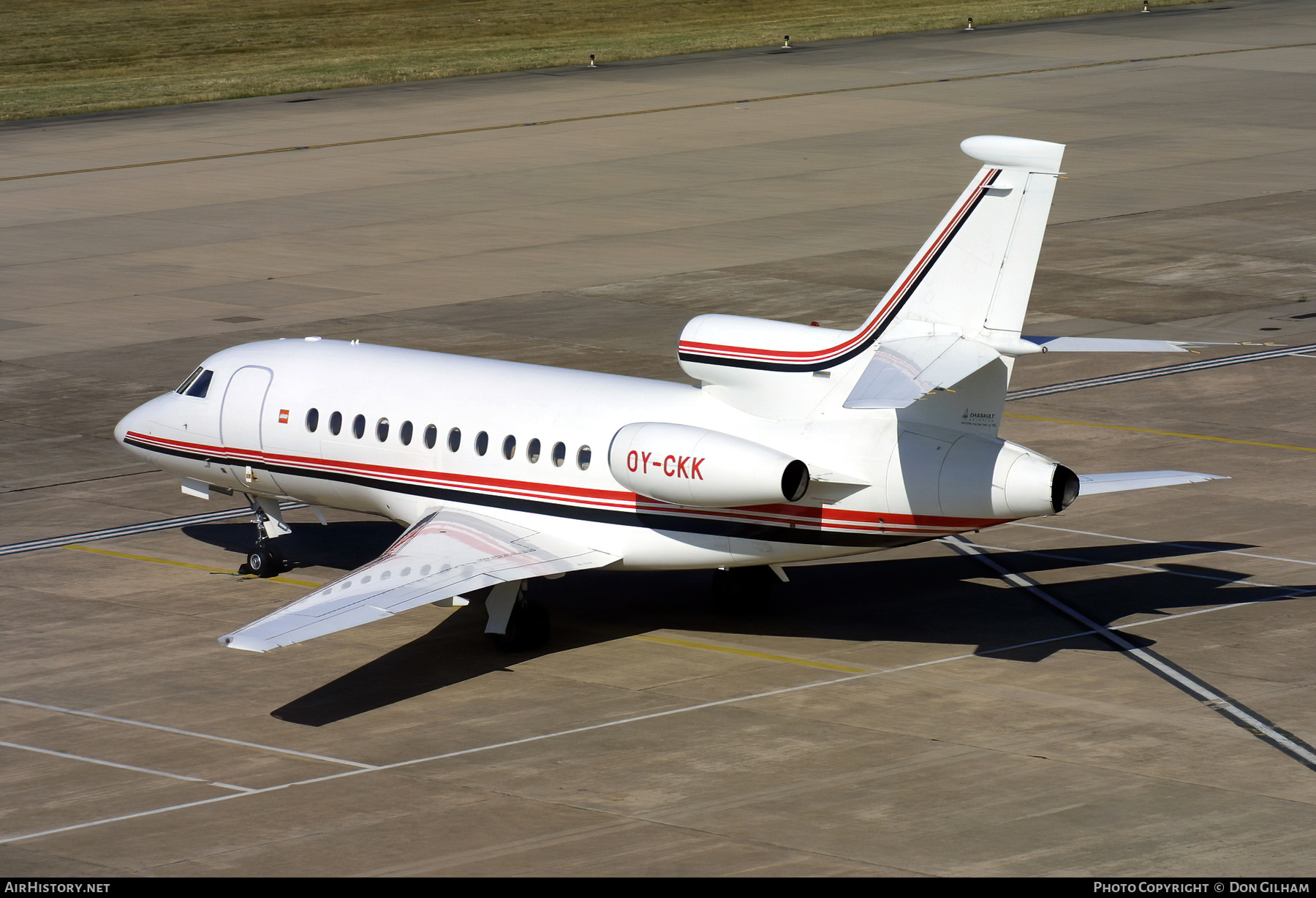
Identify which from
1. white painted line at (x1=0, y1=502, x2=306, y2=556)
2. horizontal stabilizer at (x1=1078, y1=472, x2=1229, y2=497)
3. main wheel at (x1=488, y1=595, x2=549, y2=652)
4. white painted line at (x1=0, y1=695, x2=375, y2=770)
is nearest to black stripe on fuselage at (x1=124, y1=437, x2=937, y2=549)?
main wheel at (x1=488, y1=595, x2=549, y2=652)

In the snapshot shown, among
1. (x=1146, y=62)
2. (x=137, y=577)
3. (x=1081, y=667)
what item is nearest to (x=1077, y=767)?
(x=1081, y=667)

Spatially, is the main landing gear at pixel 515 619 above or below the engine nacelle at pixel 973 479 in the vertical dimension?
below

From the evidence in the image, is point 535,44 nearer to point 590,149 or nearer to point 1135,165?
point 590,149

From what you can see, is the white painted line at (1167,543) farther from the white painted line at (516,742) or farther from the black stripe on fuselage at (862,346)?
the black stripe on fuselage at (862,346)

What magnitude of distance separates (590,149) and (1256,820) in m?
49.4

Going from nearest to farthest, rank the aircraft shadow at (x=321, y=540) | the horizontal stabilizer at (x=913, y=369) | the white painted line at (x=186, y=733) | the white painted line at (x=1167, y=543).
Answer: the horizontal stabilizer at (x=913, y=369)
the white painted line at (x=186, y=733)
the white painted line at (x=1167, y=543)
the aircraft shadow at (x=321, y=540)

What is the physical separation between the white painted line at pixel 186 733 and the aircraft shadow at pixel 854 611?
925mm

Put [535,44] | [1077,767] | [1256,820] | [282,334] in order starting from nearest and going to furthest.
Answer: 1. [1256,820]
2. [1077,767]
3. [282,334]
4. [535,44]

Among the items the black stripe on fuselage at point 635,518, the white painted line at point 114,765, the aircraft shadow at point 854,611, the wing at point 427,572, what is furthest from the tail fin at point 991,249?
the white painted line at point 114,765

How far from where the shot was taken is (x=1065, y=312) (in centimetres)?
4325

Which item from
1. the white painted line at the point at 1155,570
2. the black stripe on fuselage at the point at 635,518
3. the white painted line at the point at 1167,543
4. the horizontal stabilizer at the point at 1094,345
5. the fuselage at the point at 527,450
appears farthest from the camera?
the white painted line at the point at 1167,543

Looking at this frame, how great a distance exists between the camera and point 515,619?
24.0 meters

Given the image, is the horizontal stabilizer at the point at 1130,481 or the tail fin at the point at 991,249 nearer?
the tail fin at the point at 991,249

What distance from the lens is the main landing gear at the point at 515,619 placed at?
2384 cm
